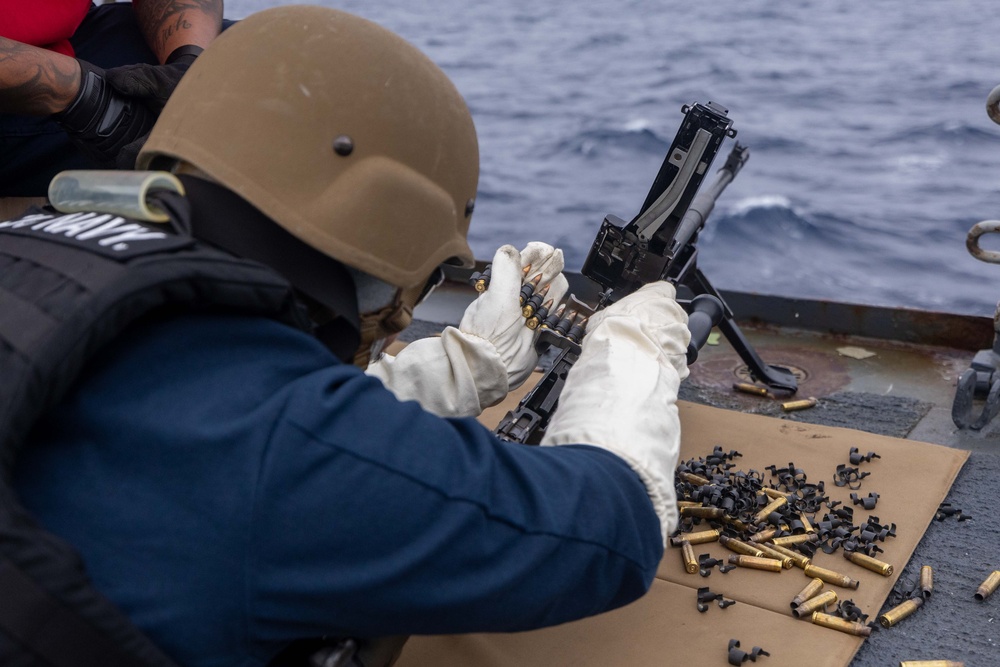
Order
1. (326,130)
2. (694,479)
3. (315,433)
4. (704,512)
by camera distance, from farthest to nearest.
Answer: (694,479)
(704,512)
(326,130)
(315,433)

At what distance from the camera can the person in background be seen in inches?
114

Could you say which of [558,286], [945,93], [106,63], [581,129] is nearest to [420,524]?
[558,286]

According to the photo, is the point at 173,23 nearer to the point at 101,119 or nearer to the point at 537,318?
the point at 101,119

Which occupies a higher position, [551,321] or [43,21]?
[43,21]

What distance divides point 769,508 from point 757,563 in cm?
29

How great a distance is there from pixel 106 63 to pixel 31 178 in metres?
0.55

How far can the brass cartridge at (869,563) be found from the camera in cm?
250

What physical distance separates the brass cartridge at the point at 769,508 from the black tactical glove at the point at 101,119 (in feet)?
7.35

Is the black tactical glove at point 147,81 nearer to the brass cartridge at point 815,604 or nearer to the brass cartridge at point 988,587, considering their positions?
the brass cartridge at point 815,604

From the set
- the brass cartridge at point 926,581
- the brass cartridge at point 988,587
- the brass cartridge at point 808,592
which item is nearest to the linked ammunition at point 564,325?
the brass cartridge at point 808,592

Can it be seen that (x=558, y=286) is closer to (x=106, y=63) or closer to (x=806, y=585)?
(x=806, y=585)

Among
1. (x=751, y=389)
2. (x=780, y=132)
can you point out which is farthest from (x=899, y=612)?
(x=780, y=132)

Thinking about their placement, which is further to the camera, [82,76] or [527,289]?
[82,76]

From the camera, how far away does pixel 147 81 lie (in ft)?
10.1
